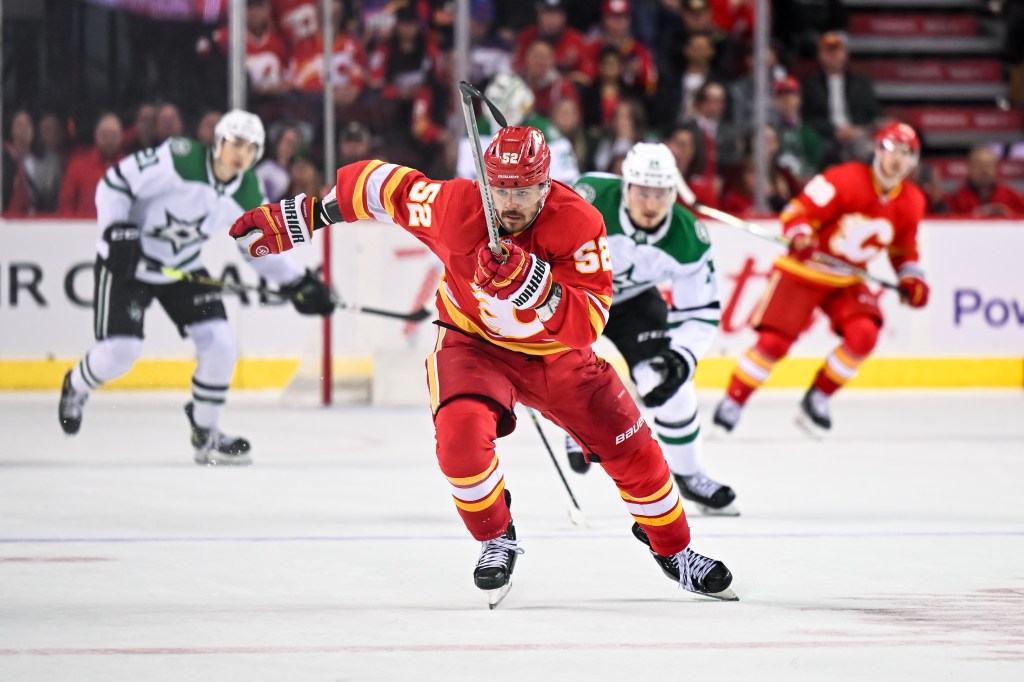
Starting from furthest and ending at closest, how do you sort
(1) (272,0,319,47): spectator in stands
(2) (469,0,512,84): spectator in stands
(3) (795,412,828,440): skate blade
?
(2) (469,0,512,84): spectator in stands, (1) (272,0,319,47): spectator in stands, (3) (795,412,828,440): skate blade

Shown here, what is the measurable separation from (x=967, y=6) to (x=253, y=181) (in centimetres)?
744

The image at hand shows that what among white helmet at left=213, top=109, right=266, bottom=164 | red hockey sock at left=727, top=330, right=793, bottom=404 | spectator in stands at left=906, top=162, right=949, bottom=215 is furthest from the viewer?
spectator in stands at left=906, top=162, right=949, bottom=215

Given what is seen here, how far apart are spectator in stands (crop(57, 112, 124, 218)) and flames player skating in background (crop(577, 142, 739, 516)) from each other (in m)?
3.78

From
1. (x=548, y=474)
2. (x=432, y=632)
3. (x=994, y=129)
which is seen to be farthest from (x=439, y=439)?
(x=994, y=129)

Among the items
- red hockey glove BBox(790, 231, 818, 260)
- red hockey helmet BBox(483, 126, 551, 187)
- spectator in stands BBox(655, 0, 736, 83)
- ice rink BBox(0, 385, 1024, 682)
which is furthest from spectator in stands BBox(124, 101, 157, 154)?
red hockey helmet BBox(483, 126, 551, 187)

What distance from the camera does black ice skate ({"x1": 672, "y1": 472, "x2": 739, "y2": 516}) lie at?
17.7ft

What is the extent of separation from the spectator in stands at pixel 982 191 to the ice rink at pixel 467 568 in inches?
103

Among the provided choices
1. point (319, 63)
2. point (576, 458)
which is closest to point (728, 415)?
point (576, 458)

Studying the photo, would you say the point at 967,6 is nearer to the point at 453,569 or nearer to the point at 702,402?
the point at 702,402

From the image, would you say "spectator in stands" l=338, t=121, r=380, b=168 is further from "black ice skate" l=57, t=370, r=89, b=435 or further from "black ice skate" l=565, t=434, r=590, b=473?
"black ice skate" l=565, t=434, r=590, b=473

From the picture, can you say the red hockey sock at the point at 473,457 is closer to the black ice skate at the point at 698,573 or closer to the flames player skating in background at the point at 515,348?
the flames player skating in background at the point at 515,348

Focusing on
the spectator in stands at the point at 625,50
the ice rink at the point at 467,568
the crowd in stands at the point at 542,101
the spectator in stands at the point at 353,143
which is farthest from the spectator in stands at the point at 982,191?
the spectator in stands at the point at 353,143

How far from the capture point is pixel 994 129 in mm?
12102

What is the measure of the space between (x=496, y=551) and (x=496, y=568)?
85 millimetres
